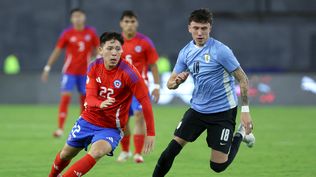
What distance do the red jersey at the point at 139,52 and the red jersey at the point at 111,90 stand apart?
133 inches

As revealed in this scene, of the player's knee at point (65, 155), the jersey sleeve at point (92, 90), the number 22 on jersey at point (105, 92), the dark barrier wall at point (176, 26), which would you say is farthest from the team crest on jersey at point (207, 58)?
the dark barrier wall at point (176, 26)

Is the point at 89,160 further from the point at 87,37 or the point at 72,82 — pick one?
the point at 87,37

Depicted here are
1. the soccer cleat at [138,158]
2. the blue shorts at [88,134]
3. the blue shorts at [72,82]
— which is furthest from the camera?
the blue shorts at [72,82]

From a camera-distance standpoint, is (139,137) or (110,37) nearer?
(110,37)

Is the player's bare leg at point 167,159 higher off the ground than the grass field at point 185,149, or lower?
higher

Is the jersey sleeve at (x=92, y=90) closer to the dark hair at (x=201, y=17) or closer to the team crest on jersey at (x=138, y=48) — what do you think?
the dark hair at (x=201, y=17)

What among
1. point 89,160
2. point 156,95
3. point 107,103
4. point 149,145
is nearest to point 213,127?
point 149,145

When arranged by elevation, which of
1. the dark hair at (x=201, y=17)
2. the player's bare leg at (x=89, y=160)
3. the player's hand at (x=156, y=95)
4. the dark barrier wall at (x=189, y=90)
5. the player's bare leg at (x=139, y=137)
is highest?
the dark hair at (x=201, y=17)

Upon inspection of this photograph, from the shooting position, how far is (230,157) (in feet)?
34.0

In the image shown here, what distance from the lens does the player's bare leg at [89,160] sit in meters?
9.21

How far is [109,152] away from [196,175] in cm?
222

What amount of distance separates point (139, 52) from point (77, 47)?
14.6 ft

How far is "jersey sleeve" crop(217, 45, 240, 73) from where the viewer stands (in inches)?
384

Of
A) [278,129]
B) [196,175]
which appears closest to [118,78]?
[196,175]
